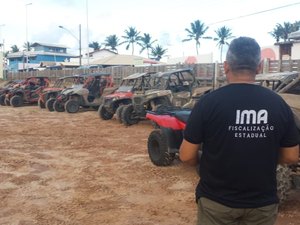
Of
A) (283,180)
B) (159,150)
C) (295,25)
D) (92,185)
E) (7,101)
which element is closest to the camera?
(283,180)

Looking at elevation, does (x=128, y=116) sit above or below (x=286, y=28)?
below

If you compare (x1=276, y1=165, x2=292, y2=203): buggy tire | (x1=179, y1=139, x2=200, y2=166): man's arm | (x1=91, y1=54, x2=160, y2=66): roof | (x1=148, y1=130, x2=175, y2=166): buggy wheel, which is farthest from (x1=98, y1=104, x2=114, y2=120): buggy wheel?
(x1=91, y1=54, x2=160, y2=66): roof

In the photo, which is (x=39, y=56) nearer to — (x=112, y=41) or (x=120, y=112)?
(x=112, y=41)

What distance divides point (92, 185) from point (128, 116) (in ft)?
21.4

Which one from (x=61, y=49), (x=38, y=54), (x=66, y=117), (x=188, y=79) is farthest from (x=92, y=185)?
(x=61, y=49)

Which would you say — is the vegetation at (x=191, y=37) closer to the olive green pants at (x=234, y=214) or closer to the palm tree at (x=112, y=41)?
the palm tree at (x=112, y=41)

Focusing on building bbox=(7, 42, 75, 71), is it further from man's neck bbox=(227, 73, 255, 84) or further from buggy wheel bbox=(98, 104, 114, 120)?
man's neck bbox=(227, 73, 255, 84)

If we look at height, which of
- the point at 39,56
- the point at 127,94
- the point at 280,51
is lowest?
the point at 127,94

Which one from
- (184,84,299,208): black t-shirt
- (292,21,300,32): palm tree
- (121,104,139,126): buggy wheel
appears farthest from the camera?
(292,21,300,32): palm tree

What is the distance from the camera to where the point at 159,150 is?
6730mm

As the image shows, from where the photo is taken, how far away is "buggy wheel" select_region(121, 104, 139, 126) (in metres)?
12.2

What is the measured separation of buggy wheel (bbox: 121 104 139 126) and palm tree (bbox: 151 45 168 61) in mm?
65167

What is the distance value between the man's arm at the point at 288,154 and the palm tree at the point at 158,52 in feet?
247

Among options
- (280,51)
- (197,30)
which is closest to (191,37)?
(197,30)
